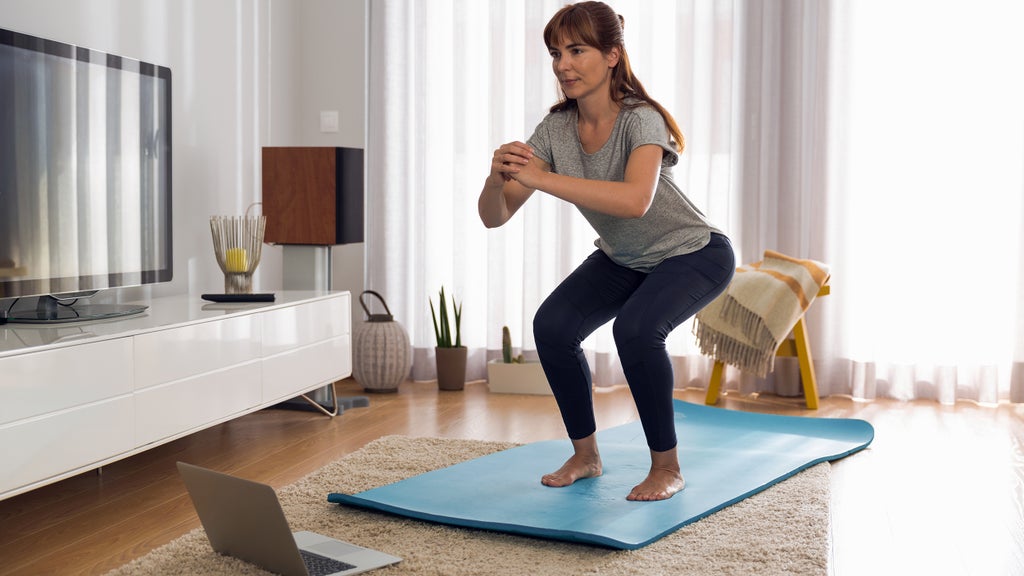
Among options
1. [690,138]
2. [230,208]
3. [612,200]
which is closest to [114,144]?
[230,208]

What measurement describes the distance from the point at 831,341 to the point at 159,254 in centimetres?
278

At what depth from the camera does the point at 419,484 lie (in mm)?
2590

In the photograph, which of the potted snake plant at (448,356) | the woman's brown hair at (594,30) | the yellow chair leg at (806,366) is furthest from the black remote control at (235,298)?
the yellow chair leg at (806,366)

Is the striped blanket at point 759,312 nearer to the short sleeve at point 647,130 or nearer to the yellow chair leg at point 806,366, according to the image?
the yellow chair leg at point 806,366

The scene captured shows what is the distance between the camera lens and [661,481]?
8.17ft

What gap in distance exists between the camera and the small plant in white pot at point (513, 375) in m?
4.32

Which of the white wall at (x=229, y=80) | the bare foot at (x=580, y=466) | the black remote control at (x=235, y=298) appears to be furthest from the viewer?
the white wall at (x=229, y=80)

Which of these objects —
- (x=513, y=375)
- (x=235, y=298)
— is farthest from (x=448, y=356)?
(x=235, y=298)

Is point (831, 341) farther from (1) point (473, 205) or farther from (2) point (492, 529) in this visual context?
(2) point (492, 529)

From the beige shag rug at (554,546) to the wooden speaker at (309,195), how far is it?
1509 millimetres

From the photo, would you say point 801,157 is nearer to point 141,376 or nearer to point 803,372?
point 803,372

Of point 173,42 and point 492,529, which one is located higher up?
point 173,42

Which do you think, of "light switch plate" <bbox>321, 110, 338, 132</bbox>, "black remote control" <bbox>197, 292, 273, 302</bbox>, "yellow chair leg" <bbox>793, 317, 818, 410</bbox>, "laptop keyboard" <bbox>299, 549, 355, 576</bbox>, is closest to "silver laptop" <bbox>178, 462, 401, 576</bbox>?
"laptop keyboard" <bbox>299, 549, 355, 576</bbox>

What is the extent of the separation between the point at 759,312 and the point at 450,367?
1375 mm
